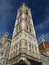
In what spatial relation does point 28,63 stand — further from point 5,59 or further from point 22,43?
point 5,59

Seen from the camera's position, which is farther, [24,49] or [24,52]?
[24,49]

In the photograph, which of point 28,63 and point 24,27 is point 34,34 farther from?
point 28,63

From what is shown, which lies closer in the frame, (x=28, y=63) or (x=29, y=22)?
(x=28, y=63)

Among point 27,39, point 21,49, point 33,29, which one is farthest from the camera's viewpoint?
point 33,29

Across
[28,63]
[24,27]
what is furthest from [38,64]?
[24,27]

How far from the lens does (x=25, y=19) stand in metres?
47.3

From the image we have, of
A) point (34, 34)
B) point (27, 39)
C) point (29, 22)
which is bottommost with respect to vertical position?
point (27, 39)

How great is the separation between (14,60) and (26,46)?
512 centimetres

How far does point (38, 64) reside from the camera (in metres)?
36.5

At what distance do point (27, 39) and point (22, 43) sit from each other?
3.22m

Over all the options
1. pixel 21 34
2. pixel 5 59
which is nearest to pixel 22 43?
pixel 21 34

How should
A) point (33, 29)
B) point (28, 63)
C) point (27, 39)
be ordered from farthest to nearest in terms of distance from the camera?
point (33, 29)
point (27, 39)
point (28, 63)

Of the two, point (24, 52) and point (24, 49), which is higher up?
point (24, 49)

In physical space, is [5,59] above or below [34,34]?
below
